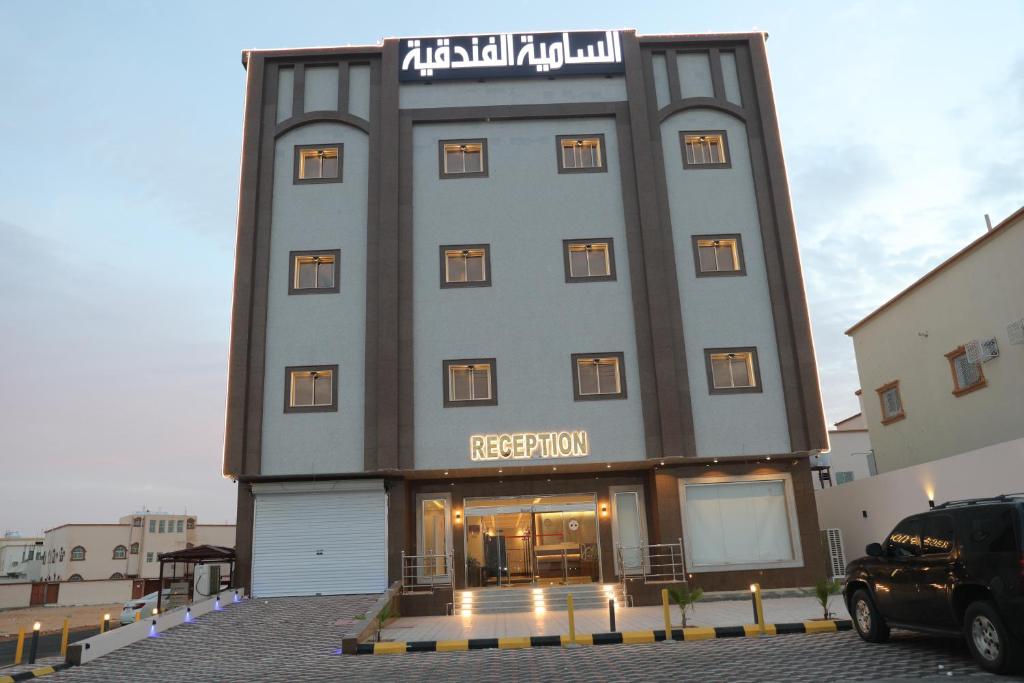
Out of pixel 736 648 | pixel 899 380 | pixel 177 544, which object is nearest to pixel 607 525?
pixel 736 648

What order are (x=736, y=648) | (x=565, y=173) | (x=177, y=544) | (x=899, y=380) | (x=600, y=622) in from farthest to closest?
(x=177, y=544), (x=899, y=380), (x=565, y=173), (x=600, y=622), (x=736, y=648)

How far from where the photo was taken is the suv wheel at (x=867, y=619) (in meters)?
13.5

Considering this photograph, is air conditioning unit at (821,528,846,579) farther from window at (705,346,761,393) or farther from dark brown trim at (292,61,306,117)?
dark brown trim at (292,61,306,117)

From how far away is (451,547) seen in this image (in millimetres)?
26172

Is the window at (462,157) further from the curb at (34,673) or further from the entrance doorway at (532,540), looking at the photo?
the curb at (34,673)

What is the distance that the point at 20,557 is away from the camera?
114250 millimetres

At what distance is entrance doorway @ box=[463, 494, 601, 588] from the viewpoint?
86.5ft

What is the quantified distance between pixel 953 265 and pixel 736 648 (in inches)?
747

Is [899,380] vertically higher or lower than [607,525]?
higher

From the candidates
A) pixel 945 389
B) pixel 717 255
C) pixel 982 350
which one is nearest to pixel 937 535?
pixel 717 255

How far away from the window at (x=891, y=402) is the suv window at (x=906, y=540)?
21.0m

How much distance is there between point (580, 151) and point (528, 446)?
11039mm

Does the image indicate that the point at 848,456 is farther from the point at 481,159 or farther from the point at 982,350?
the point at 481,159

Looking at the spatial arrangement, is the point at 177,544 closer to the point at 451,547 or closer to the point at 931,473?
the point at 451,547
